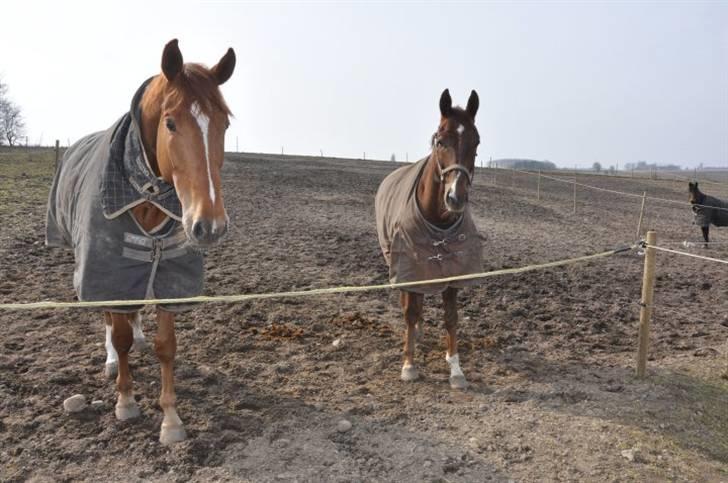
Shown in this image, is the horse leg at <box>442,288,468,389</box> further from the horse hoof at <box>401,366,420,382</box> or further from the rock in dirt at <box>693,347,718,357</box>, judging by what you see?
the rock in dirt at <box>693,347,718,357</box>

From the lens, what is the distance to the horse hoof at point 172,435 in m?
3.16

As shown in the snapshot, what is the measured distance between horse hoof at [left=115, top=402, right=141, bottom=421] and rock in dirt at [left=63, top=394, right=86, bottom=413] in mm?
254

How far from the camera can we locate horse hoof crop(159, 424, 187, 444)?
3164 mm

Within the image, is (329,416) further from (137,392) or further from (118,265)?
(118,265)

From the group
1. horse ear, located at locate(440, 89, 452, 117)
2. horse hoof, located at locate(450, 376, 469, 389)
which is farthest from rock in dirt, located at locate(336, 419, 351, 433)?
horse ear, located at locate(440, 89, 452, 117)

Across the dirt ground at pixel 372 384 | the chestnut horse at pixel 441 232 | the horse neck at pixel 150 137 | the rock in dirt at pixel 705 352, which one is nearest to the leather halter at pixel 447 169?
the chestnut horse at pixel 441 232

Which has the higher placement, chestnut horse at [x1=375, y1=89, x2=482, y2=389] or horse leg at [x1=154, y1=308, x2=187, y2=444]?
chestnut horse at [x1=375, y1=89, x2=482, y2=389]

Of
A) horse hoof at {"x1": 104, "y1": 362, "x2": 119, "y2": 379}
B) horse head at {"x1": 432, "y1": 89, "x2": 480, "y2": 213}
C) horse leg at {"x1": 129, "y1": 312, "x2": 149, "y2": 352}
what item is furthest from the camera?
horse leg at {"x1": 129, "y1": 312, "x2": 149, "y2": 352}

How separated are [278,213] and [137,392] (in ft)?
28.5

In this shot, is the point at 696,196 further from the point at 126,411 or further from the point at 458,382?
the point at 126,411

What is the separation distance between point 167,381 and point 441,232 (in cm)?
230

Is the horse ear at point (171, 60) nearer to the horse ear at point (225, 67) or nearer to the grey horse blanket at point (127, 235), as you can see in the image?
the horse ear at point (225, 67)

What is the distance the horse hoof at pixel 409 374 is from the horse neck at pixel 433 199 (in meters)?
1.19

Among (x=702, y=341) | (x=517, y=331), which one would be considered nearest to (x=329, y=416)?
(x=517, y=331)
